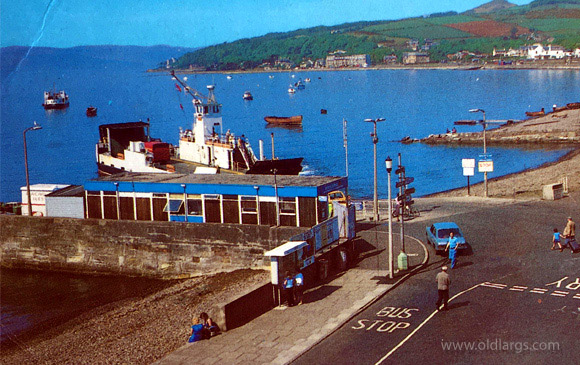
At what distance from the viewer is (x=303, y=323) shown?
74.6 feet

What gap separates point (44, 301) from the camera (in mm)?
35625

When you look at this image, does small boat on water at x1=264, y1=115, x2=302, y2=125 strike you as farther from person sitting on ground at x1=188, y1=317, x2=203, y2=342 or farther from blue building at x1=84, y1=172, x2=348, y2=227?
person sitting on ground at x1=188, y1=317, x2=203, y2=342

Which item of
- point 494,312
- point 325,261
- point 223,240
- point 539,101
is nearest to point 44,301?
point 223,240

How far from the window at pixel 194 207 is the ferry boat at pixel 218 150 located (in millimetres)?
20533

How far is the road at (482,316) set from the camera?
19094 mm

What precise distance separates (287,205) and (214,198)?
4.08 meters

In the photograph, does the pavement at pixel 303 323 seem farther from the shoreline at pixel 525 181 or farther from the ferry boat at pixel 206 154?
the ferry boat at pixel 206 154

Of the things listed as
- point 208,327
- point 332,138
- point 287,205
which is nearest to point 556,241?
point 287,205

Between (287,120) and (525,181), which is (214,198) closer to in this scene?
(525,181)

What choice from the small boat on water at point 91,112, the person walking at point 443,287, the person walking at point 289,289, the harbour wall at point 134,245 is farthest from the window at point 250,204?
the small boat on water at point 91,112

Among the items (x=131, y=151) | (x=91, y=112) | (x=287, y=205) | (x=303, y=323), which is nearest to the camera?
(x=303, y=323)

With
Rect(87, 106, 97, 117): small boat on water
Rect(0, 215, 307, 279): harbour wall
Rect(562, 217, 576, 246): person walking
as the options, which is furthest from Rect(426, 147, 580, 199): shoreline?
Rect(87, 106, 97, 117): small boat on water

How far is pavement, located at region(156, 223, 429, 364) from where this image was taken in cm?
2039
